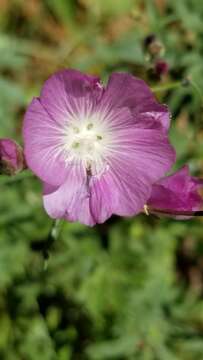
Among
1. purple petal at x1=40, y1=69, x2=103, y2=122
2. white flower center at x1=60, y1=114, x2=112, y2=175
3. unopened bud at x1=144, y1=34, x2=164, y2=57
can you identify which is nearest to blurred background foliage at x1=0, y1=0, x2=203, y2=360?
unopened bud at x1=144, y1=34, x2=164, y2=57

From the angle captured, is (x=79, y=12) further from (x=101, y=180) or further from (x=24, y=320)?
(x=101, y=180)

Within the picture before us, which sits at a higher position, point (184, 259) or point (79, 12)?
point (79, 12)

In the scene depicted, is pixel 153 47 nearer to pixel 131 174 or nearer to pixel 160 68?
pixel 160 68

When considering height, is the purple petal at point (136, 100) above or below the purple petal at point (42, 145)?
above

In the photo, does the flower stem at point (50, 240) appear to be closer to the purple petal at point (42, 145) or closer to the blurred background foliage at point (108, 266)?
the purple petal at point (42, 145)

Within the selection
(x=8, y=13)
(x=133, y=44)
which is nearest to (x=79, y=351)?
(x=133, y=44)

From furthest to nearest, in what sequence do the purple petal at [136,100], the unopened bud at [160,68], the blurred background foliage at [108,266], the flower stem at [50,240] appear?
1. the blurred background foliage at [108,266]
2. the unopened bud at [160,68]
3. the flower stem at [50,240]
4. the purple petal at [136,100]

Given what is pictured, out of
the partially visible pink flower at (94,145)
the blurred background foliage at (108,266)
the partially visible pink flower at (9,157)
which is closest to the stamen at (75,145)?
the partially visible pink flower at (94,145)
